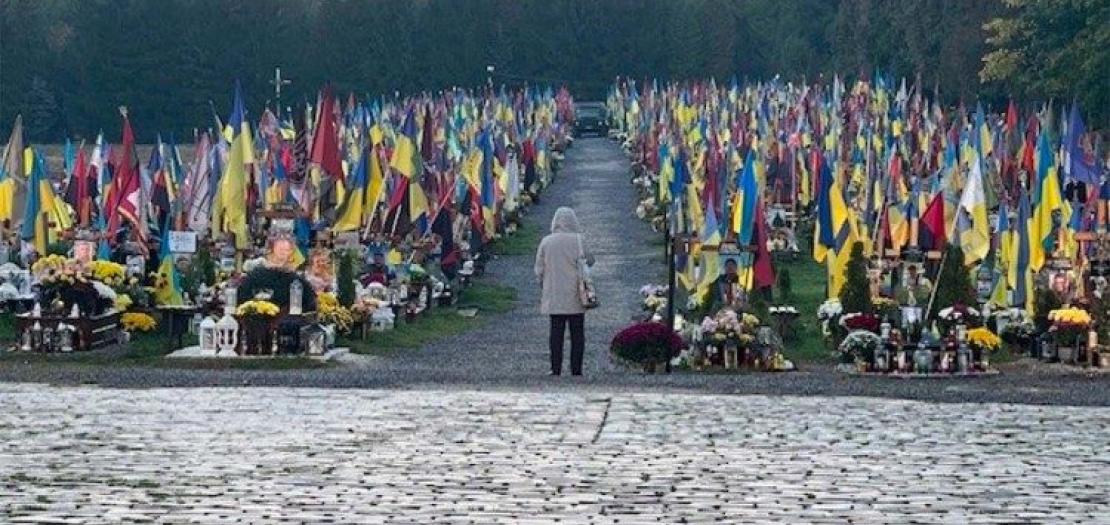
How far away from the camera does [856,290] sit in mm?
35688

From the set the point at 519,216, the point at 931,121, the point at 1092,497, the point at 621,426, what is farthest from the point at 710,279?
the point at 931,121

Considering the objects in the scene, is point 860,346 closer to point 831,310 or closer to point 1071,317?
point 1071,317

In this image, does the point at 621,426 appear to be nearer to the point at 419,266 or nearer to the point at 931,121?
the point at 419,266

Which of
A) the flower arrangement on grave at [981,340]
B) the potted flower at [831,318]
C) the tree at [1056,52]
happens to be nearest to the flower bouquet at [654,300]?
the potted flower at [831,318]

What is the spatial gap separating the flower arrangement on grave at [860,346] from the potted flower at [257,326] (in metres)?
5.80

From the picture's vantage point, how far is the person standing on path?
85.8ft

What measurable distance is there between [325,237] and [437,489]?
27.6 metres

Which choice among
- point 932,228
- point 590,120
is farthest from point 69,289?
point 590,120

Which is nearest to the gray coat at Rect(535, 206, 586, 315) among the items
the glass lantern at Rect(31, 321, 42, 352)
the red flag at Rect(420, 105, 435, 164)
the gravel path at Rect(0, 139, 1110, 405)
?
the gravel path at Rect(0, 139, 1110, 405)

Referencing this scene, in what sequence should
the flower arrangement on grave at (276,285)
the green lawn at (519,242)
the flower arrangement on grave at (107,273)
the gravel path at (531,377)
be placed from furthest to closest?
the green lawn at (519,242), the flower arrangement on grave at (107,273), the flower arrangement on grave at (276,285), the gravel path at (531,377)

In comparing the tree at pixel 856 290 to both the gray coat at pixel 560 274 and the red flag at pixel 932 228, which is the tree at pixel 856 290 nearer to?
the red flag at pixel 932 228

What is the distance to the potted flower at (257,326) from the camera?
30.7 m

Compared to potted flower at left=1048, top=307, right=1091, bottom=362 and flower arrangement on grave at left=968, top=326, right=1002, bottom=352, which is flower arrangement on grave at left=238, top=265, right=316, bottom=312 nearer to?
flower arrangement on grave at left=968, top=326, right=1002, bottom=352

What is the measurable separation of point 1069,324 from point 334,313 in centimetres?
847
